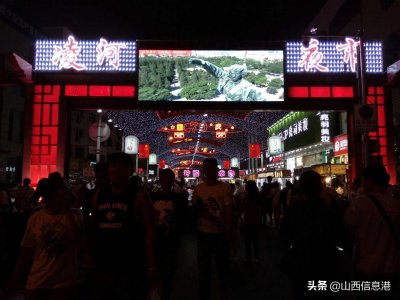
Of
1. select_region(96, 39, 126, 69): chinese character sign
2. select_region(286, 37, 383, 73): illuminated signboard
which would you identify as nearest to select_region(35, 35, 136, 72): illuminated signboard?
select_region(96, 39, 126, 69): chinese character sign

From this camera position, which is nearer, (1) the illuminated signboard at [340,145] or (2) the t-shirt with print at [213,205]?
(2) the t-shirt with print at [213,205]

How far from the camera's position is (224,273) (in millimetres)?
5965

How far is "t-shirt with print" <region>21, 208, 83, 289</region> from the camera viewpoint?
3.68 metres

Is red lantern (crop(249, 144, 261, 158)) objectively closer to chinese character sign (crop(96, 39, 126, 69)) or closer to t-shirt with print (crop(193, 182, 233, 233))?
chinese character sign (crop(96, 39, 126, 69))

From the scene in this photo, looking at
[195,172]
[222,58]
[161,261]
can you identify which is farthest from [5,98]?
[161,261]

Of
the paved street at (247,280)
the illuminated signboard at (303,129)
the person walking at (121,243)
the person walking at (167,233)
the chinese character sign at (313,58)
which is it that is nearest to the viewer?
the person walking at (121,243)

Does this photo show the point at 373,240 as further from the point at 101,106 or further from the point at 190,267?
the point at 101,106

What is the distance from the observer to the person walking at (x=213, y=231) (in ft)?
19.4

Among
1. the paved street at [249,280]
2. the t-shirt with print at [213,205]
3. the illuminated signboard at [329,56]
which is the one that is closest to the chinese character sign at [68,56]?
the illuminated signboard at [329,56]

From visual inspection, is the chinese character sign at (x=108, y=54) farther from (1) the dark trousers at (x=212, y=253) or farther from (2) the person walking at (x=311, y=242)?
(2) the person walking at (x=311, y=242)

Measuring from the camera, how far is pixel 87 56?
1612 cm

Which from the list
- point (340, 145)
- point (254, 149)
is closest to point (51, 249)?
point (340, 145)

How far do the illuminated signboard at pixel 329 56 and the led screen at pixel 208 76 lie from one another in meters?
0.59

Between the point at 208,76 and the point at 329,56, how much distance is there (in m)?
4.54
